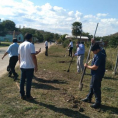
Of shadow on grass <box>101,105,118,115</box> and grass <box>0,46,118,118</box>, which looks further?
shadow on grass <box>101,105,118,115</box>

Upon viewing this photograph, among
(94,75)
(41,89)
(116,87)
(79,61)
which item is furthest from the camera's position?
Answer: (79,61)

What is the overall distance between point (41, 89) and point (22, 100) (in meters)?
1.32

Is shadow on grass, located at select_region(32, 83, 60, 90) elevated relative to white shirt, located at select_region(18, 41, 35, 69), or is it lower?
lower

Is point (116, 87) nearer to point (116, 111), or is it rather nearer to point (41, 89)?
point (116, 111)

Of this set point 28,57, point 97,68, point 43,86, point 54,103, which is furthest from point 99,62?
point 43,86

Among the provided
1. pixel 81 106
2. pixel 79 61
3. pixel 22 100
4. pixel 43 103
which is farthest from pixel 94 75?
pixel 79 61

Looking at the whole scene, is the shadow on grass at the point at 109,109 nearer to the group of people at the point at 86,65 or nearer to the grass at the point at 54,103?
the grass at the point at 54,103

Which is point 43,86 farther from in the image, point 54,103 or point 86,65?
point 86,65

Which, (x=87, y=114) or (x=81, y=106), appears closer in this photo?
(x=87, y=114)

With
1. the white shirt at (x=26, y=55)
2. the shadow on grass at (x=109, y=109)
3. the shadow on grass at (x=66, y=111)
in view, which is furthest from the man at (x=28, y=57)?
the shadow on grass at (x=109, y=109)

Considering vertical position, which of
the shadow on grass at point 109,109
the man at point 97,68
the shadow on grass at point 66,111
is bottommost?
the shadow on grass at point 66,111

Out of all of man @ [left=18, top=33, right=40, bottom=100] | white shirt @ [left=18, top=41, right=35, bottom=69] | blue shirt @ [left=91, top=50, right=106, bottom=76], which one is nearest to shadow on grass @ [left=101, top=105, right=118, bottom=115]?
blue shirt @ [left=91, top=50, right=106, bottom=76]

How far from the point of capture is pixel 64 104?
17.2 feet

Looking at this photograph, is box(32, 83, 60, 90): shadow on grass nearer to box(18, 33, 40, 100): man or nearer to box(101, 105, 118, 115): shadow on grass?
box(18, 33, 40, 100): man
